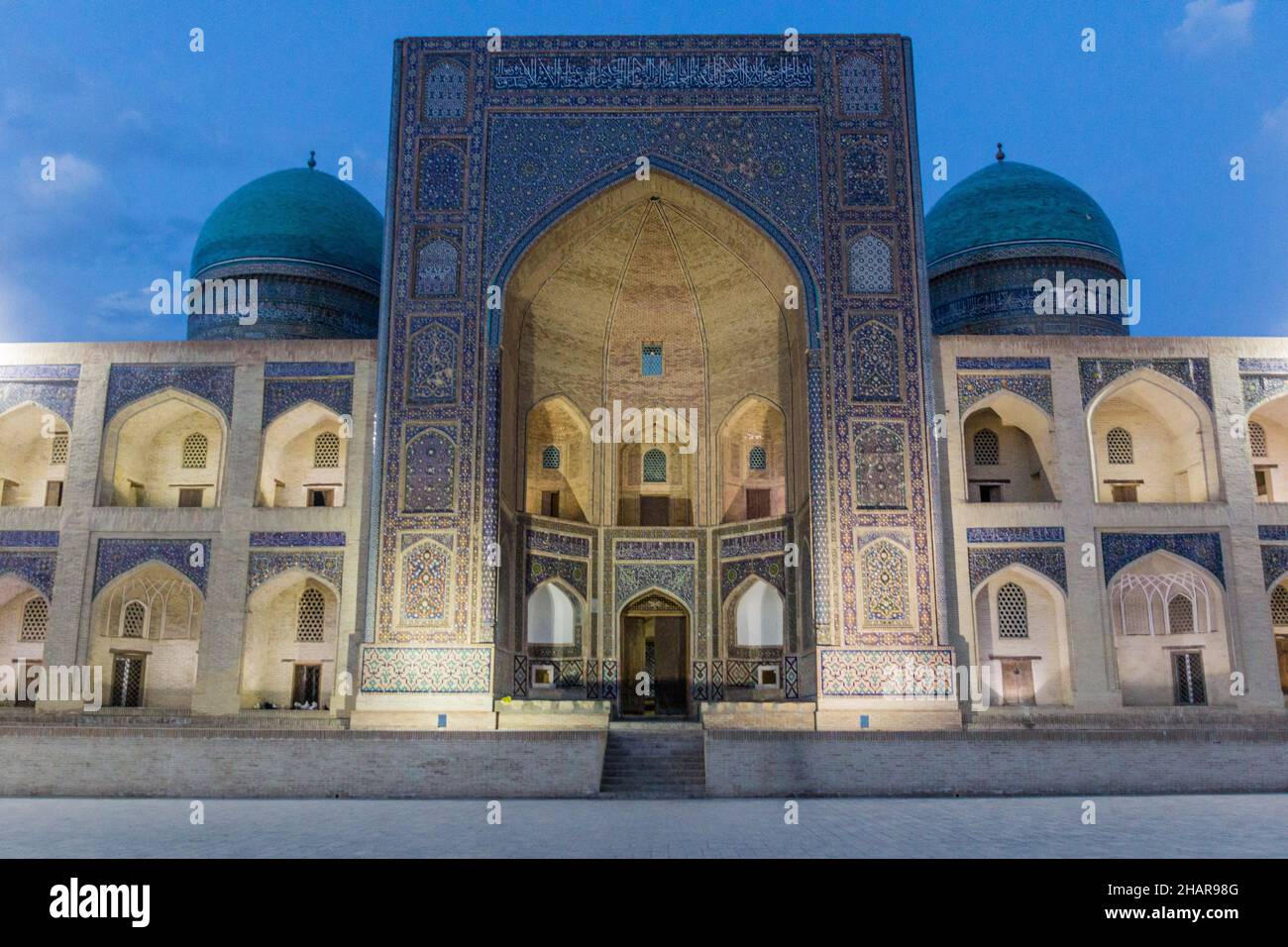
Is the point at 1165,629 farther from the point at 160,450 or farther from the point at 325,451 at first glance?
the point at 160,450

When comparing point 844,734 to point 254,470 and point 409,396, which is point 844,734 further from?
point 254,470

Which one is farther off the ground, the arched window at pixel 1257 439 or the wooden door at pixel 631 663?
the arched window at pixel 1257 439

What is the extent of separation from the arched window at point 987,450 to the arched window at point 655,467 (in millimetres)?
4228

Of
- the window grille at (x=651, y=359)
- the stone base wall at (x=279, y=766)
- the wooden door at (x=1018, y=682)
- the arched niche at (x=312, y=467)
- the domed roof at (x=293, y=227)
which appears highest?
the domed roof at (x=293, y=227)

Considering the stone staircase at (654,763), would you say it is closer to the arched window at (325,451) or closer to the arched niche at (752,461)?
the arched niche at (752,461)

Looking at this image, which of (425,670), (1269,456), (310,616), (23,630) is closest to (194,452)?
(310,616)

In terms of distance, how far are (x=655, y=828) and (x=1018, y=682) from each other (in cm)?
870

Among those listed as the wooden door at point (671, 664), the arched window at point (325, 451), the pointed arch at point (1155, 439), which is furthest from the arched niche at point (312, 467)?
the pointed arch at point (1155, 439)

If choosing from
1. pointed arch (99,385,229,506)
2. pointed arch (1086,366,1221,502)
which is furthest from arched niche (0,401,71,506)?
pointed arch (1086,366,1221,502)

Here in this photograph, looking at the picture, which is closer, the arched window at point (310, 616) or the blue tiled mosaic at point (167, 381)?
the blue tiled mosaic at point (167, 381)

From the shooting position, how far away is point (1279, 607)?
47.1ft

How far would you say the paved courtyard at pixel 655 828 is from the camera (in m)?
5.23

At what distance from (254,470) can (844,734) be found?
7804mm
